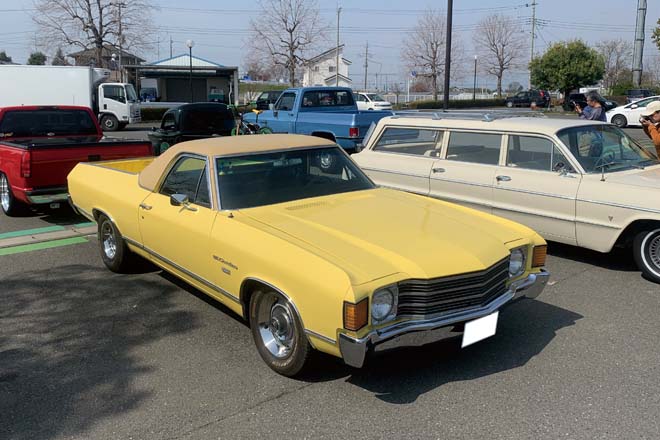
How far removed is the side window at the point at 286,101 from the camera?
14.1m

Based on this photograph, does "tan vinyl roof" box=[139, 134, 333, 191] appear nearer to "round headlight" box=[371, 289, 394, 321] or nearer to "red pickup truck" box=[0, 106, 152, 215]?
"round headlight" box=[371, 289, 394, 321]

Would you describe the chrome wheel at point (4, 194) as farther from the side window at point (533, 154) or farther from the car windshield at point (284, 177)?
the side window at point (533, 154)

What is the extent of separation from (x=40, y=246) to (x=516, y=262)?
5.68 m

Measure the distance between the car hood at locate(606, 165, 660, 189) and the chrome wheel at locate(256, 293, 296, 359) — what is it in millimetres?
3959

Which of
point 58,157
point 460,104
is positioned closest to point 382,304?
point 58,157

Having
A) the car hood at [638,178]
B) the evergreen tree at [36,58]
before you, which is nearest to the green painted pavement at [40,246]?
the car hood at [638,178]

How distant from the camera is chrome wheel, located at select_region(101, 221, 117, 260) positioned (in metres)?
5.98

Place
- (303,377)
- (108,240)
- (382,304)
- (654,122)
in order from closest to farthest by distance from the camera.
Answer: (382,304), (303,377), (108,240), (654,122)

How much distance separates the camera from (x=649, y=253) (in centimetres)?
565

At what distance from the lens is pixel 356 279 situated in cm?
328

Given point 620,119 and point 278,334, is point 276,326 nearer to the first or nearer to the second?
point 278,334

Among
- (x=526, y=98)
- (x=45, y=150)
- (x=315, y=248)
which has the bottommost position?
(x=315, y=248)

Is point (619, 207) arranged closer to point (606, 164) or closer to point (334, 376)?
point (606, 164)

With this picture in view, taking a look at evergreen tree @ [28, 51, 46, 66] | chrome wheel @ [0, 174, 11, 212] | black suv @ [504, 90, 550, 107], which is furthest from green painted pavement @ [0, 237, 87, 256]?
evergreen tree @ [28, 51, 46, 66]
